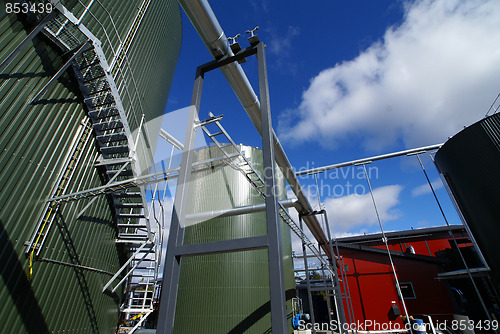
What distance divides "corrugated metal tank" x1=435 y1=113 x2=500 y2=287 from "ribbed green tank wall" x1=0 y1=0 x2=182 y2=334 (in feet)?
44.8

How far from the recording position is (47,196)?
5.46 meters

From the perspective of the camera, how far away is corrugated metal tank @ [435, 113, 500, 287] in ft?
28.7

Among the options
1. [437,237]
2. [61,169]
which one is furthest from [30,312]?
[437,237]

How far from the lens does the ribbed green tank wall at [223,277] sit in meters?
10.1

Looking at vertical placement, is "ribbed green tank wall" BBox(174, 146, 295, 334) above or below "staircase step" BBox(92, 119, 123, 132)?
below

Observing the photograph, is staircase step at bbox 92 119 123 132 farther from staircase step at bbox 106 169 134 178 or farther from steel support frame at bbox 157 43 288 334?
steel support frame at bbox 157 43 288 334

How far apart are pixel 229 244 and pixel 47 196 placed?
197 inches

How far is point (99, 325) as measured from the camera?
7.07 metres

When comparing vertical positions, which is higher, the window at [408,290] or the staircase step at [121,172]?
the staircase step at [121,172]

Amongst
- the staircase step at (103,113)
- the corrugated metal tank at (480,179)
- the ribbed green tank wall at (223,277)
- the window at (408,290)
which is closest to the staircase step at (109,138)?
the staircase step at (103,113)

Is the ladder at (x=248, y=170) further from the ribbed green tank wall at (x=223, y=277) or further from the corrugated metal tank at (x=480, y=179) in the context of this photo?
the corrugated metal tank at (x=480, y=179)

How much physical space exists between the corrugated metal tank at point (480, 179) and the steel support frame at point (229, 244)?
10007 mm

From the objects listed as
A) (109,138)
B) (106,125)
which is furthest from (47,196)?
(106,125)

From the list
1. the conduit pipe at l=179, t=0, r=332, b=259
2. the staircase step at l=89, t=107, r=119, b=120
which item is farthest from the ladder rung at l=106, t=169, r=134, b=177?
the conduit pipe at l=179, t=0, r=332, b=259
